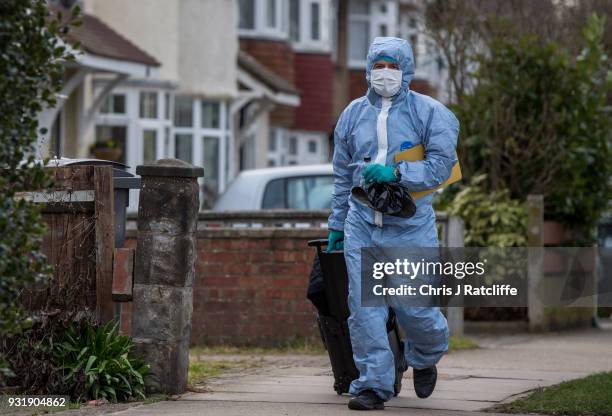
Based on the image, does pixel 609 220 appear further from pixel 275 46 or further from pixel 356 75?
pixel 356 75

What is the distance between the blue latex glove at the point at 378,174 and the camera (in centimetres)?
822

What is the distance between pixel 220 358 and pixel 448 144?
4.10 meters

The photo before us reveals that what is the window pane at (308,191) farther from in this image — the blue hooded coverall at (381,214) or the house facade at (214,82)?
the blue hooded coverall at (381,214)

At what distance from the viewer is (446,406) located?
336 inches

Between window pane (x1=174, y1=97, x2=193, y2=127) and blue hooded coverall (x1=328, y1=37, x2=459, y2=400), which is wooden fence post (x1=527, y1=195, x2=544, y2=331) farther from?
window pane (x1=174, y1=97, x2=193, y2=127)

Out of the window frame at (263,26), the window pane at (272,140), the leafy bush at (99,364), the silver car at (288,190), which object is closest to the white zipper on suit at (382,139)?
the leafy bush at (99,364)

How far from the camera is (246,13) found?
33.5 m

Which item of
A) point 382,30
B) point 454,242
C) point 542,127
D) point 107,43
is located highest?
point 382,30

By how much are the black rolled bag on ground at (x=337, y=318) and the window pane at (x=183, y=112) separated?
2099 cm

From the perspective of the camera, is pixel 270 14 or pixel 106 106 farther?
pixel 270 14

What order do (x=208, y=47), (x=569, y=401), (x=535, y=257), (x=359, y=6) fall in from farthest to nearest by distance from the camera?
(x=359, y=6) → (x=208, y=47) → (x=535, y=257) → (x=569, y=401)

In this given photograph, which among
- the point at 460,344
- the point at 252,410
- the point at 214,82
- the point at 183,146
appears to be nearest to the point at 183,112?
the point at 183,146

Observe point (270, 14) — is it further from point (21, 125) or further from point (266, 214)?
point (21, 125)

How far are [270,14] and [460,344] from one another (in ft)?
71.2
